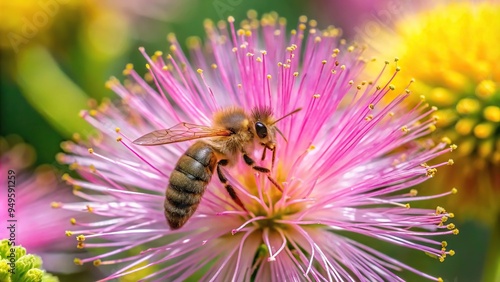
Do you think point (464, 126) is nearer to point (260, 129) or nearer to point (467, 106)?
point (467, 106)

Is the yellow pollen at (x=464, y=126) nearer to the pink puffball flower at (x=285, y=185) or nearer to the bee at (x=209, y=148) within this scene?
the pink puffball flower at (x=285, y=185)

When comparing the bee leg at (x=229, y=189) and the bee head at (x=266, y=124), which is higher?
the bee head at (x=266, y=124)

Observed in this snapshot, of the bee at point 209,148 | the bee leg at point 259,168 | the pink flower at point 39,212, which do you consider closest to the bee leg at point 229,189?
the bee at point 209,148

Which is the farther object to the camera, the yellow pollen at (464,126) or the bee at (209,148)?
the yellow pollen at (464,126)

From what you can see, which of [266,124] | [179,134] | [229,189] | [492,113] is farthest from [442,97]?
[179,134]

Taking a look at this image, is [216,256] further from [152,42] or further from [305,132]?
[152,42]

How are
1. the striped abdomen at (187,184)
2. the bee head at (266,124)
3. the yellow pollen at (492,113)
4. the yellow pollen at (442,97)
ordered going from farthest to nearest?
the yellow pollen at (442,97) < the yellow pollen at (492,113) < the bee head at (266,124) < the striped abdomen at (187,184)
